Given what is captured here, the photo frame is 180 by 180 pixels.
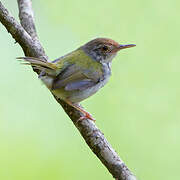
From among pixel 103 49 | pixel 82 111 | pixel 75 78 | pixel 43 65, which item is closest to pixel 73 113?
pixel 82 111

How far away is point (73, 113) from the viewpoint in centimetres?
441

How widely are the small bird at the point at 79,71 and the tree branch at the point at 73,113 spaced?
0.39 feet

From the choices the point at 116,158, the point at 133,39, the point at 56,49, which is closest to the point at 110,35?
the point at 133,39

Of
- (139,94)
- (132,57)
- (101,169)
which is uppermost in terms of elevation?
(132,57)

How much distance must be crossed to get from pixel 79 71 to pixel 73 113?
18.3 inches

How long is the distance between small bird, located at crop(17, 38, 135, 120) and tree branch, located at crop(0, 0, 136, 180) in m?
0.12

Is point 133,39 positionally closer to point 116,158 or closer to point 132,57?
point 132,57

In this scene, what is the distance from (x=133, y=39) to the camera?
6.15 meters

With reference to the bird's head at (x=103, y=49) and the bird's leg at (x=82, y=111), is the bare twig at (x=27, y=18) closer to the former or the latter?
the bird's head at (x=103, y=49)

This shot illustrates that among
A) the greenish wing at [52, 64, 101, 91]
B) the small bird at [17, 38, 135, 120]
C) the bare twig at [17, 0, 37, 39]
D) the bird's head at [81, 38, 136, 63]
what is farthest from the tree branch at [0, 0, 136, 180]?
the bird's head at [81, 38, 136, 63]

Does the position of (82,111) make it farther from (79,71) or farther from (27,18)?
(27,18)

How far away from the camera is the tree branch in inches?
143

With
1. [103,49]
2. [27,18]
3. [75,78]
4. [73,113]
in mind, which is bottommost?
[73,113]

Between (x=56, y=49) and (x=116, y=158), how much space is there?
2874 mm
